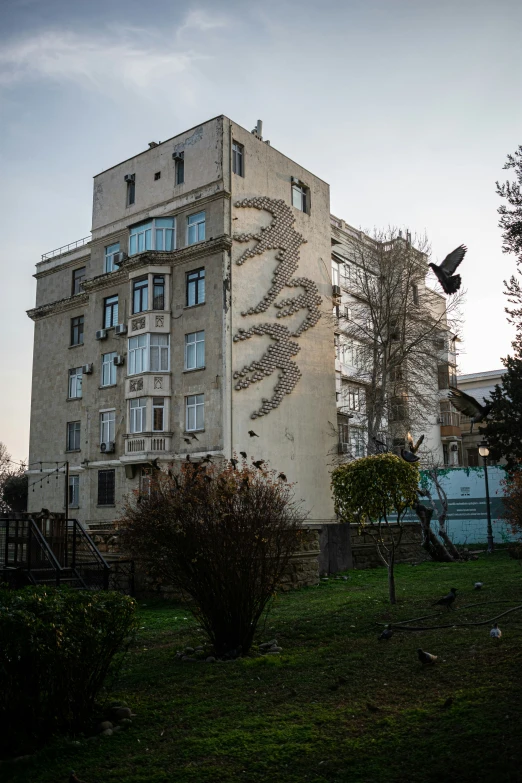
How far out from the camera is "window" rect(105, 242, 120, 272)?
3376 centimetres

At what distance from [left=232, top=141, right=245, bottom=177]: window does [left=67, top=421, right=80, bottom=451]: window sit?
48.3 ft

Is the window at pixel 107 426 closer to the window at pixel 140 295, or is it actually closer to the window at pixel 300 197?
the window at pixel 140 295

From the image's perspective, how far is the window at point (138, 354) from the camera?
30720mm

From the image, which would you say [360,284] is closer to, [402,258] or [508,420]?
[402,258]

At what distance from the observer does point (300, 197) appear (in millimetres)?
34375

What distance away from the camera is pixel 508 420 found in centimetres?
1227

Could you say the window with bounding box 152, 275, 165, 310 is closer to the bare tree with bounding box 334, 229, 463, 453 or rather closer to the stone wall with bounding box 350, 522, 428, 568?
the bare tree with bounding box 334, 229, 463, 453

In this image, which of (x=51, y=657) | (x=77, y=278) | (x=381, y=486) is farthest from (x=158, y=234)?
(x=51, y=657)

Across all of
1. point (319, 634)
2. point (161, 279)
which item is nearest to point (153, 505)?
point (319, 634)

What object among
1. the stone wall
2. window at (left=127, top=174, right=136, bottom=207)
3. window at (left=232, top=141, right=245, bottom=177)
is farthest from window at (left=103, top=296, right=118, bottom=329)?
the stone wall

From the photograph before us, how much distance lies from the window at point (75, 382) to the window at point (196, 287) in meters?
9.00

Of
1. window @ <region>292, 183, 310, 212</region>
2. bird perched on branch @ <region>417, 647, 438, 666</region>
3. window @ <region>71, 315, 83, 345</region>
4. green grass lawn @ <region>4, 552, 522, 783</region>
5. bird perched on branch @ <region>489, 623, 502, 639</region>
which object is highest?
window @ <region>292, 183, 310, 212</region>

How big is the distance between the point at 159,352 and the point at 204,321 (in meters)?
2.67

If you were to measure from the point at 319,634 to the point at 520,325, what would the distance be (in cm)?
594
